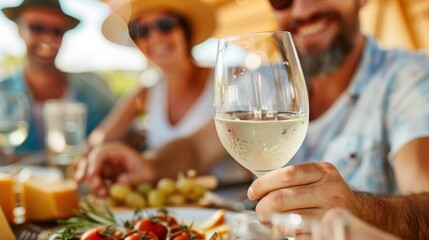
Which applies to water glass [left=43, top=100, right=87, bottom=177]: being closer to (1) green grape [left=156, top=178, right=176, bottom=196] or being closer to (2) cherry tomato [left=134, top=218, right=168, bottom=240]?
(1) green grape [left=156, top=178, right=176, bottom=196]

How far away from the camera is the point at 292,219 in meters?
0.39

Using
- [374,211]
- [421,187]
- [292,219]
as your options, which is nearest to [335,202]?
[374,211]

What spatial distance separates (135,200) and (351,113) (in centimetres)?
78

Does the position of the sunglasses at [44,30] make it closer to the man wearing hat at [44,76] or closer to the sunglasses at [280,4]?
the man wearing hat at [44,76]

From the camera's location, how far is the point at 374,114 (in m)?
1.50

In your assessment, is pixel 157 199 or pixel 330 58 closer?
pixel 157 199

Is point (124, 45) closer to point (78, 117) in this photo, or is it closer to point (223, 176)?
point (78, 117)

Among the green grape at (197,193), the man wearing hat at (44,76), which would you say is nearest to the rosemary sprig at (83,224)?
the green grape at (197,193)

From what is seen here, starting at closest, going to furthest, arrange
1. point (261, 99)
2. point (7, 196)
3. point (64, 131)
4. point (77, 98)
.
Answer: point (261, 99), point (7, 196), point (64, 131), point (77, 98)

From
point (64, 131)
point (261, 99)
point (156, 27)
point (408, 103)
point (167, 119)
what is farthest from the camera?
point (167, 119)

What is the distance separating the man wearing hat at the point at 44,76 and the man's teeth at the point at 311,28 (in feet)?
5.94

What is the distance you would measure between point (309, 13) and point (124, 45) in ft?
5.05

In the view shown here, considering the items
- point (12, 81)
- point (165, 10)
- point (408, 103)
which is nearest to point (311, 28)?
point (408, 103)

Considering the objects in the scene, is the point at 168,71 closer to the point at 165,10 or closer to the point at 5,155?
the point at 165,10
